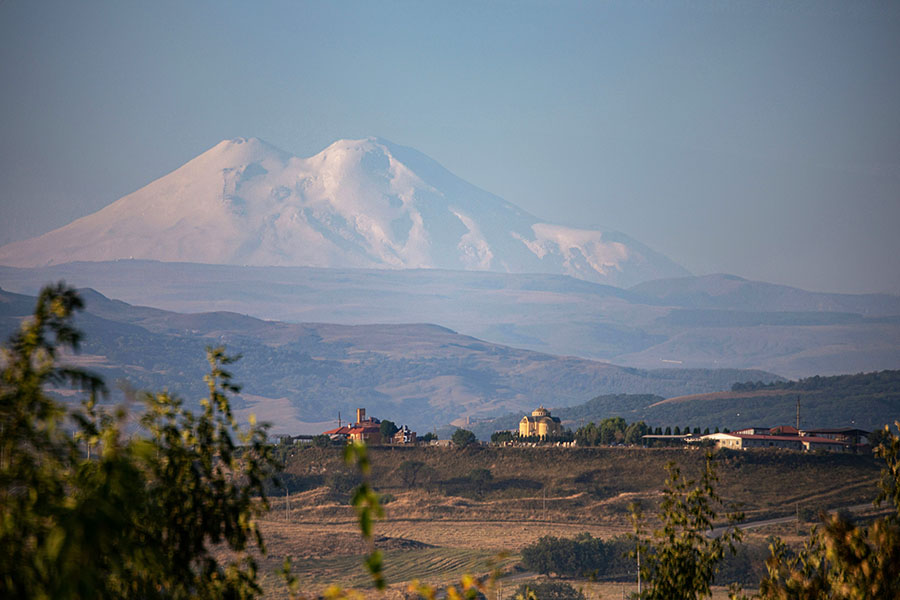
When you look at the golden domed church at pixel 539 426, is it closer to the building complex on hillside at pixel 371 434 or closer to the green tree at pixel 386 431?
the building complex on hillside at pixel 371 434

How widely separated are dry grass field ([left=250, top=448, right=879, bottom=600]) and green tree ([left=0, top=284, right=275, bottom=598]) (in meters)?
57.4

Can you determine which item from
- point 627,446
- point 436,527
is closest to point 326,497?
point 436,527

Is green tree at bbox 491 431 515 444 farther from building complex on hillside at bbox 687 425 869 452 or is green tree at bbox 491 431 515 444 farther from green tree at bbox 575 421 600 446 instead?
building complex on hillside at bbox 687 425 869 452

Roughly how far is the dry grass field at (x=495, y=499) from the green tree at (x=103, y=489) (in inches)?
2261

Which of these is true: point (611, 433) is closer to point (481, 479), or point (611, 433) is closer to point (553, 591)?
point (481, 479)

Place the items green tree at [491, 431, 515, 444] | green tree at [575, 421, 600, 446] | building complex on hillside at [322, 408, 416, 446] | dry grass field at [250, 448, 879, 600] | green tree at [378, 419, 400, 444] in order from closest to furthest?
1. dry grass field at [250, 448, 879, 600]
2. green tree at [575, 421, 600, 446]
3. building complex on hillside at [322, 408, 416, 446]
4. green tree at [491, 431, 515, 444]
5. green tree at [378, 419, 400, 444]

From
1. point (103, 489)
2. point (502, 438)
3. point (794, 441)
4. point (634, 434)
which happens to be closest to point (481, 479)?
point (634, 434)

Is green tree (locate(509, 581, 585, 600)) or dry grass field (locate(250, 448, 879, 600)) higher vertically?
dry grass field (locate(250, 448, 879, 600))

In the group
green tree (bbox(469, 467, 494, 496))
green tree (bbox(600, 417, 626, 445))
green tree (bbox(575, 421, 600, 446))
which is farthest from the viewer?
green tree (bbox(600, 417, 626, 445))

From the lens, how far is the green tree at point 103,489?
623cm

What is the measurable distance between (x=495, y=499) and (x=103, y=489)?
100 metres

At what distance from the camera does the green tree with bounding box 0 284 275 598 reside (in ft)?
20.4

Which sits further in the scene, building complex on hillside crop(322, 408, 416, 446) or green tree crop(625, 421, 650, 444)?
building complex on hillside crop(322, 408, 416, 446)

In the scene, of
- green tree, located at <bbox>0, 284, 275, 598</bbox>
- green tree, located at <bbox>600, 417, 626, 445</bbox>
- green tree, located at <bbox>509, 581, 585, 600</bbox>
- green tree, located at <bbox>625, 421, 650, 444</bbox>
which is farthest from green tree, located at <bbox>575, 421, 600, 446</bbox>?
green tree, located at <bbox>0, 284, 275, 598</bbox>
